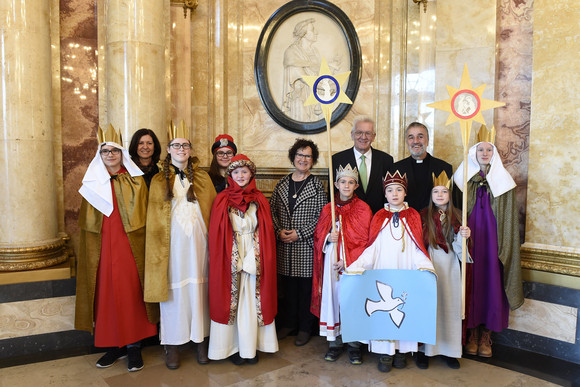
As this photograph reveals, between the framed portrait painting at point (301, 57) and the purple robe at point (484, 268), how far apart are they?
2176 millimetres

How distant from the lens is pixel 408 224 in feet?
12.1

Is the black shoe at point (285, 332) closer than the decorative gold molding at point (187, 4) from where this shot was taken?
Yes

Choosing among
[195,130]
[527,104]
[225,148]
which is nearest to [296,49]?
[195,130]

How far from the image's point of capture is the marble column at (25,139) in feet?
14.1

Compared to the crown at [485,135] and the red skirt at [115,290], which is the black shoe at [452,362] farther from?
the red skirt at [115,290]

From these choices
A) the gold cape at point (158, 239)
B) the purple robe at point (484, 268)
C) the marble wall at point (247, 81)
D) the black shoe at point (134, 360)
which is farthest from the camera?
the marble wall at point (247, 81)

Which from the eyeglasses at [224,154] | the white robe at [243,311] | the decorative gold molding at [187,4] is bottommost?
the white robe at [243,311]

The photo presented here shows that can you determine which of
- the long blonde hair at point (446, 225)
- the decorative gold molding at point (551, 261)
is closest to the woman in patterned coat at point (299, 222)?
the long blonde hair at point (446, 225)

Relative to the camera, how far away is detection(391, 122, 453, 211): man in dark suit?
14.2ft

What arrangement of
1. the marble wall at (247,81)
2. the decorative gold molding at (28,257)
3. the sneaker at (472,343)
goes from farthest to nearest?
1. the marble wall at (247,81)
2. the decorative gold molding at (28,257)
3. the sneaker at (472,343)

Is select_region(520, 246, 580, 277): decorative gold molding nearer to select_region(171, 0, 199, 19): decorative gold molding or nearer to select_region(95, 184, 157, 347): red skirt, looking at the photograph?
select_region(95, 184, 157, 347): red skirt

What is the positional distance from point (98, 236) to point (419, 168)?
2.93 metres

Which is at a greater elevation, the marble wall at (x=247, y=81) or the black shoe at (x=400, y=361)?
the marble wall at (x=247, y=81)

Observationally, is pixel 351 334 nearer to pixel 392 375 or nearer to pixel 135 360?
pixel 392 375
